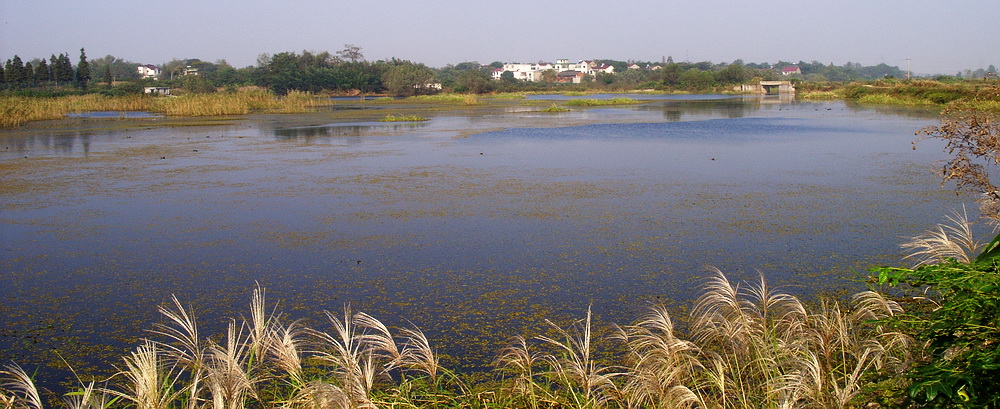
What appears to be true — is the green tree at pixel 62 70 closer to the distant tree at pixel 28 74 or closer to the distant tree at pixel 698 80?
the distant tree at pixel 28 74

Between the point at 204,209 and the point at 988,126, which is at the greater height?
the point at 988,126

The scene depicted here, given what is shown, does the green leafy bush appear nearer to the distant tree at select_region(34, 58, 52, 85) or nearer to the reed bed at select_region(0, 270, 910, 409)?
the reed bed at select_region(0, 270, 910, 409)

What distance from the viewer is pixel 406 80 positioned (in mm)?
Answer: 61688

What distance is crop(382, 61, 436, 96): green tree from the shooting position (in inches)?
2429

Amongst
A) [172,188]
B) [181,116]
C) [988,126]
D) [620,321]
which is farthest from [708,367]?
[181,116]

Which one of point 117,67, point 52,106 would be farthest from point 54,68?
point 117,67

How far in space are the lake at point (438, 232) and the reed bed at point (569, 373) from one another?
53 cm

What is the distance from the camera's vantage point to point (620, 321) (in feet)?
14.8

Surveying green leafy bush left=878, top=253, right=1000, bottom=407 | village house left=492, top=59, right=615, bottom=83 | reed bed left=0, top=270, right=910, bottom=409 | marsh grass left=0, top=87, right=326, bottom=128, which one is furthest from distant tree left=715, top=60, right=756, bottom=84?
green leafy bush left=878, top=253, right=1000, bottom=407

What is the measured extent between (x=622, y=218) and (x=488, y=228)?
142cm

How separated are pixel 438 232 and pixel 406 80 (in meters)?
56.0

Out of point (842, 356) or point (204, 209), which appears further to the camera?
point (204, 209)

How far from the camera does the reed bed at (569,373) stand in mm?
3012

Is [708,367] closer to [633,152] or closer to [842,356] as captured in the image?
[842,356]
